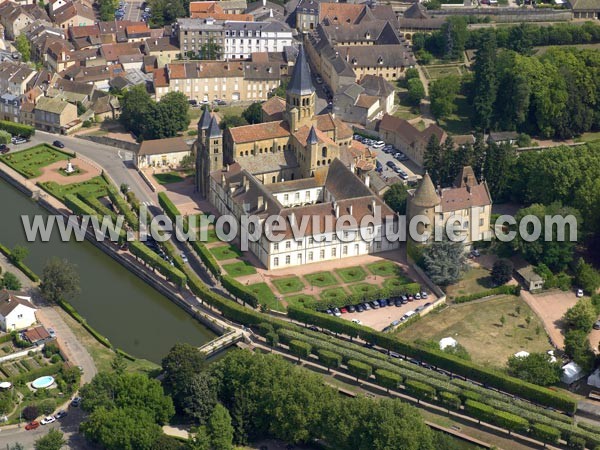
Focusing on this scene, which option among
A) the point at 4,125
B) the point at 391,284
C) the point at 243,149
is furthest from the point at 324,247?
the point at 4,125

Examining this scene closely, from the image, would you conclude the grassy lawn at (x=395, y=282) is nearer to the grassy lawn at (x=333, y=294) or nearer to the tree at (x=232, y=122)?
the grassy lawn at (x=333, y=294)

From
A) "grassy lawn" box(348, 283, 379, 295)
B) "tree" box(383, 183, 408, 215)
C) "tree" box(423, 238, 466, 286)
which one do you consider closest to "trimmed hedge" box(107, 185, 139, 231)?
"grassy lawn" box(348, 283, 379, 295)

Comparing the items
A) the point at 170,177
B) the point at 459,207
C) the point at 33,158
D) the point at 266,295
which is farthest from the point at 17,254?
the point at 459,207

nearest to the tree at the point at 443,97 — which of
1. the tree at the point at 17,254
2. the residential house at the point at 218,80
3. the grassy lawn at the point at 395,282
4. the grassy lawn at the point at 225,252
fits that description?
the residential house at the point at 218,80

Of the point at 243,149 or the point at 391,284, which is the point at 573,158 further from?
the point at 243,149

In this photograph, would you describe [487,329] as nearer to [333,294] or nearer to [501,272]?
[501,272]
